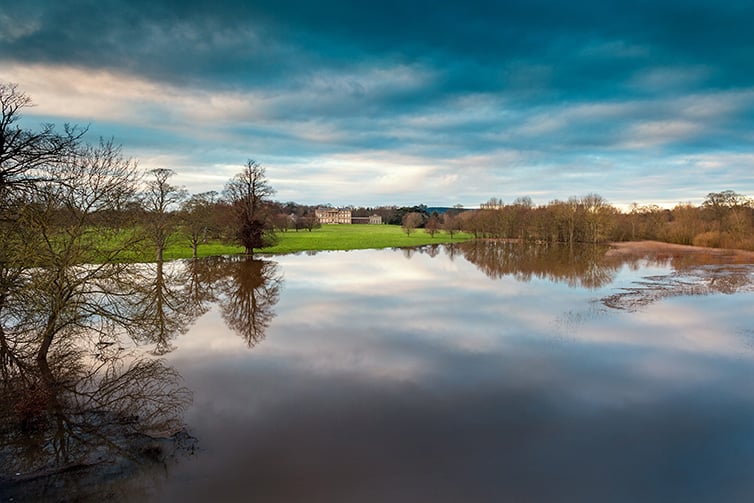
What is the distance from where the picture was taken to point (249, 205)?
1559 inches

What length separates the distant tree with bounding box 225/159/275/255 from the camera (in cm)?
3897

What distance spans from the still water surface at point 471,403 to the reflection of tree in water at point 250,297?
0.87 ft

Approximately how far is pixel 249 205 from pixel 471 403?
34458 mm

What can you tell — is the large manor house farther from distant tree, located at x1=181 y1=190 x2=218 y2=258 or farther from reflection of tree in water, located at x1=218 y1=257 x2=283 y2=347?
reflection of tree in water, located at x1=218 y1=257 x2=283 y2=347

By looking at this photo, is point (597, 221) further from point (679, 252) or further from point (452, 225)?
point (452, 225)

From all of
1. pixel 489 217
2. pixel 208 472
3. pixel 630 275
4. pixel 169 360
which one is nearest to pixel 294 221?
pixel 489 217

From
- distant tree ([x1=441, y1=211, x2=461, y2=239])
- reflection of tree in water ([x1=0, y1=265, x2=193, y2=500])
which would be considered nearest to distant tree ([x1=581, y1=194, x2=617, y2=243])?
distant tree ([x1=441, y1=211, x2=461, y2=239])

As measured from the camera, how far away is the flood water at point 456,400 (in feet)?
20.6

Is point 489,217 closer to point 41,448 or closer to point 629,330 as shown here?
point 629,330

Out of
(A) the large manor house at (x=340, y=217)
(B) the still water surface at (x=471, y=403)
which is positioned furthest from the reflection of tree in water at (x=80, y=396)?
(A) the large manor house at (x=340, y=217)

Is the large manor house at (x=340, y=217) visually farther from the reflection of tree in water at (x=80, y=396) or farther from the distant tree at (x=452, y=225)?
the reflection of tree in water at (x=80, y=396)

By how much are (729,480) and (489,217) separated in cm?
7231

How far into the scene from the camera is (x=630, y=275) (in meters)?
29.9

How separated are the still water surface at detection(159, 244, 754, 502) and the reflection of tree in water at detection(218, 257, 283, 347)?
0.27m
